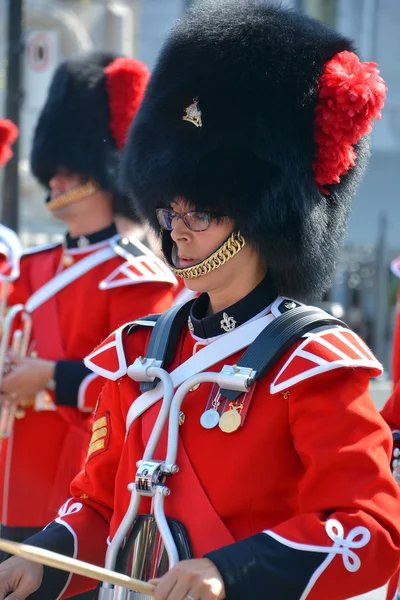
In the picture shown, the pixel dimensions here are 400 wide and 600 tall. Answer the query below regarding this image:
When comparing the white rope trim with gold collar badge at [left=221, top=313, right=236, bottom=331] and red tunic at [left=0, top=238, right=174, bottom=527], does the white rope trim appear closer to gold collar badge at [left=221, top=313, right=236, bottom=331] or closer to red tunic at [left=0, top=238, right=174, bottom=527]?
gold collar badge at [left=221, top=313, right=236, bottom=331]

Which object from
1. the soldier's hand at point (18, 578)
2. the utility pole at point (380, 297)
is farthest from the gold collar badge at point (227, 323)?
the utility pole at point (380, 297)

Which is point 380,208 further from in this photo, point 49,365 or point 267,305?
point 267,305

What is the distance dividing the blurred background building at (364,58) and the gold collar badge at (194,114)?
8.12m

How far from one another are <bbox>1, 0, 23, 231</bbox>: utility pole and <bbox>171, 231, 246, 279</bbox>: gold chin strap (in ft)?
18.8

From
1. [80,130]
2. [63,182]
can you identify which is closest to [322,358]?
[63,182]

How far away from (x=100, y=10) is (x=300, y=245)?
12158 mm

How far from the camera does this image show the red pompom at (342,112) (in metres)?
2.54

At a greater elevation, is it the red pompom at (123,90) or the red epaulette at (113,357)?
the red epaulette at (113,357)

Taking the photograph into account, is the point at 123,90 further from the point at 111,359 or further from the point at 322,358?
the point at 322,358

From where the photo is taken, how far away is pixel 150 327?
2.73 m

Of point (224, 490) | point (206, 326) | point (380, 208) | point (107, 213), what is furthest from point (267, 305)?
point (380, 208)

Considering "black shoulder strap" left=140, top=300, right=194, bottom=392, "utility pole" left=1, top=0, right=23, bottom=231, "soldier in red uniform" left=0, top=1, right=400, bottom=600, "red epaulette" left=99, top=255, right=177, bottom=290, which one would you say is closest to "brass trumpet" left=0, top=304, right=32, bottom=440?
"red epaulette" left=99, top=255, right=177, bottom=290

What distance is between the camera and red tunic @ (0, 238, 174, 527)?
4.28 m

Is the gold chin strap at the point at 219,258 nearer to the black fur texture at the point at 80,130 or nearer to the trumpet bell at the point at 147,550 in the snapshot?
the trumpet bell at the point at 147,550
